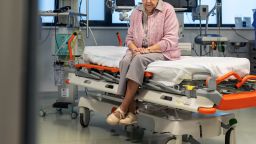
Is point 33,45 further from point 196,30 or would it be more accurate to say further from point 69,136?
point 196,30

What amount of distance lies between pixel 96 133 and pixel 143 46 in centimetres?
96

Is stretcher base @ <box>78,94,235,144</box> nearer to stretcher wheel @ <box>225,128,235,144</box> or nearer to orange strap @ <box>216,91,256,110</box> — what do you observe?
stretcher wheel @ <box>225,128,235,144</box>

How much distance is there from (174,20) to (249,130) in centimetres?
137

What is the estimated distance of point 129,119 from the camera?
292 centimetres

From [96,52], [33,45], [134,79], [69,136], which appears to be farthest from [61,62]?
[33,45]

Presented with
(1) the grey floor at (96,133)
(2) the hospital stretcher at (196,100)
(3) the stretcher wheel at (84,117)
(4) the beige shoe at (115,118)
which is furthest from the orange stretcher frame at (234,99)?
(3) the stretcher wheel at (84,117)

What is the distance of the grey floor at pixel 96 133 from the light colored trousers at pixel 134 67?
605mm

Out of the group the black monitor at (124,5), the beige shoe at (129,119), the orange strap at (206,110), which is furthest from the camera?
the black monitor at (124,5)

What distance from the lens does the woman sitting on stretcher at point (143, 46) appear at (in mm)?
2828

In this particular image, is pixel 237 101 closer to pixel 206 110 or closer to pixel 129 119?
pixel 206 110

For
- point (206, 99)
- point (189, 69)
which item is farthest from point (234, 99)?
point (189, 69)

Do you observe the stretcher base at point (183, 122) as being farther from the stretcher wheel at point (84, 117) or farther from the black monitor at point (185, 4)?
the black monitor at point (185, 4)

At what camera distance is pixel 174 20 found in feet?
10.4

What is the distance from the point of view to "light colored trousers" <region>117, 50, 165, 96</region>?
2.77 meters
